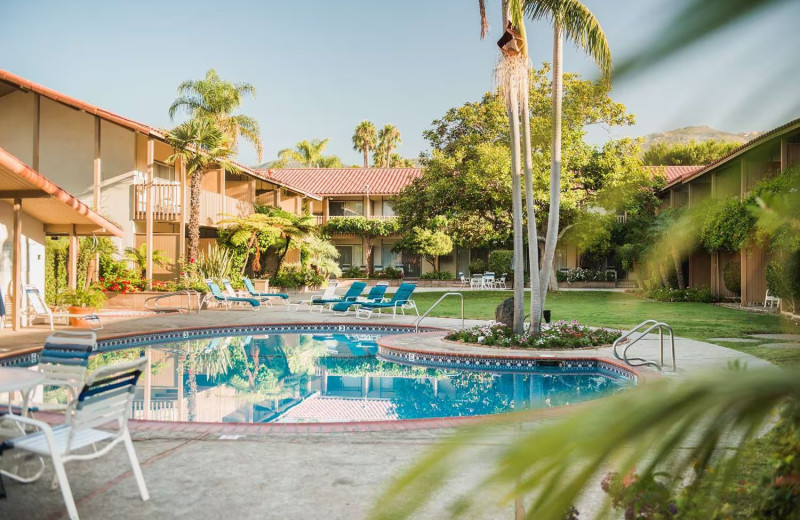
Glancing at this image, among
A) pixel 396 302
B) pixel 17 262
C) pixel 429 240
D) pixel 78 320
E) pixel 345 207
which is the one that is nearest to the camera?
pixel 17 262

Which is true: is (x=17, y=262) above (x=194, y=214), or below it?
below

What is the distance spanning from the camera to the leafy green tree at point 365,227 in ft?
125

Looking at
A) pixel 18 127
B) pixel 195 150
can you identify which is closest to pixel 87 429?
pixel 195 150

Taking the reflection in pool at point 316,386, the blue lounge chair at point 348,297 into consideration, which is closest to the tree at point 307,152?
the blue lounge chair at point 348,297

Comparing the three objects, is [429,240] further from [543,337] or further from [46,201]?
[543,337]

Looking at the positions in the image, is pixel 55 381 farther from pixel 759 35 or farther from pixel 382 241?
pixel 382 241

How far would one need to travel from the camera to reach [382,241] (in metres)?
40.7

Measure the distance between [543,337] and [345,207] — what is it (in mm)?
31584

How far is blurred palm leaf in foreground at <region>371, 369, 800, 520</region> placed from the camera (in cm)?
40

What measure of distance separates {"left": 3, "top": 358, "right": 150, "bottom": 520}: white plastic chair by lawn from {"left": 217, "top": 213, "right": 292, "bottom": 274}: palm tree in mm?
21081

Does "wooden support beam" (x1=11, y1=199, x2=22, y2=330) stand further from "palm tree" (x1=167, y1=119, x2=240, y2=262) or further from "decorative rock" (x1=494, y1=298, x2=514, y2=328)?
"decorative rock" (x1=494, y1=298, x2=514, y2=328)

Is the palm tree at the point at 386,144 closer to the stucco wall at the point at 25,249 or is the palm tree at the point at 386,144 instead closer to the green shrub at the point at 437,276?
the green shrub at the point at 437,276

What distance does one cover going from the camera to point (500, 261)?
121ft

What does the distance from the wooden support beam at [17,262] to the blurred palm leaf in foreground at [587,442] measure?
14.8 meters
